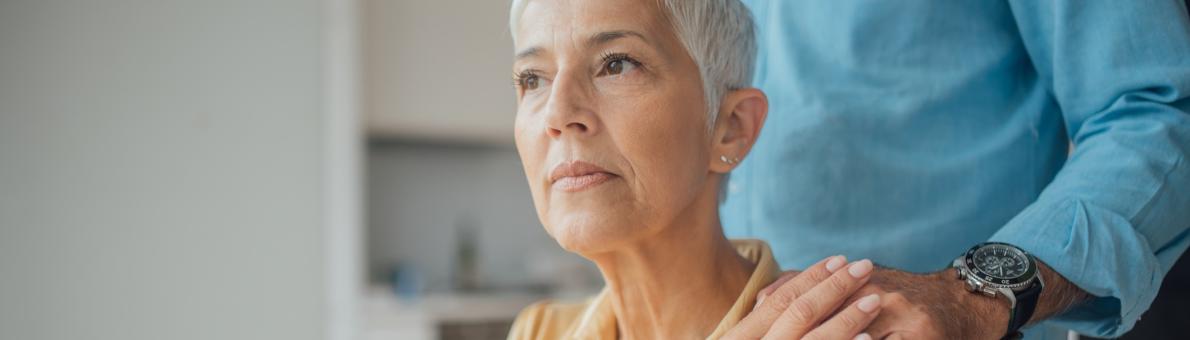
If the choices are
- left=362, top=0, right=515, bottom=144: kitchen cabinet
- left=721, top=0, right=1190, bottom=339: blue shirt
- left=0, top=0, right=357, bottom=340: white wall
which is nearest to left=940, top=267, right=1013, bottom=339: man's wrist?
left=721, top=0, right=1190, bottom=339: blue shirt

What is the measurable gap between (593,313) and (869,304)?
0.31 metres

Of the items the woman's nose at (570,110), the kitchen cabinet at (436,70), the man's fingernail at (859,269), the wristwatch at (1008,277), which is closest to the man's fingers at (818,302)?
the man's fingernail at (859,269)

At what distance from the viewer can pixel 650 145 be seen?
85cm

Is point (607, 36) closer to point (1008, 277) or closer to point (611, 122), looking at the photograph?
point (611, 122)

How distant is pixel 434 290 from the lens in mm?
4242

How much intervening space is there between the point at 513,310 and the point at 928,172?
3.01m

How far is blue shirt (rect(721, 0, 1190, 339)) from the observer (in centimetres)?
93

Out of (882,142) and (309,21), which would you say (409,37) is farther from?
(882,142)

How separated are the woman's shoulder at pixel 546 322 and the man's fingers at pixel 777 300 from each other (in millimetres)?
251

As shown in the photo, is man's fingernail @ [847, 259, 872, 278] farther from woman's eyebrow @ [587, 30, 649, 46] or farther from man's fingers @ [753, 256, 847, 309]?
woman's eyebrow @ [587, 30, 649, 46]

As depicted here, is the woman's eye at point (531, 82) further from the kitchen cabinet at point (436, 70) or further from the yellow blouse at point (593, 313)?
the kitchen cabinet at point (436, 70)

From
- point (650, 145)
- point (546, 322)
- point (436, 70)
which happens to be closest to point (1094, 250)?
point (650, 145)

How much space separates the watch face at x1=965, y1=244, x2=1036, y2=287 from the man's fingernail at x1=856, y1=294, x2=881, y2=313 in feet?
0.40

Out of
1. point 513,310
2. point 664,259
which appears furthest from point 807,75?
point 513,310
